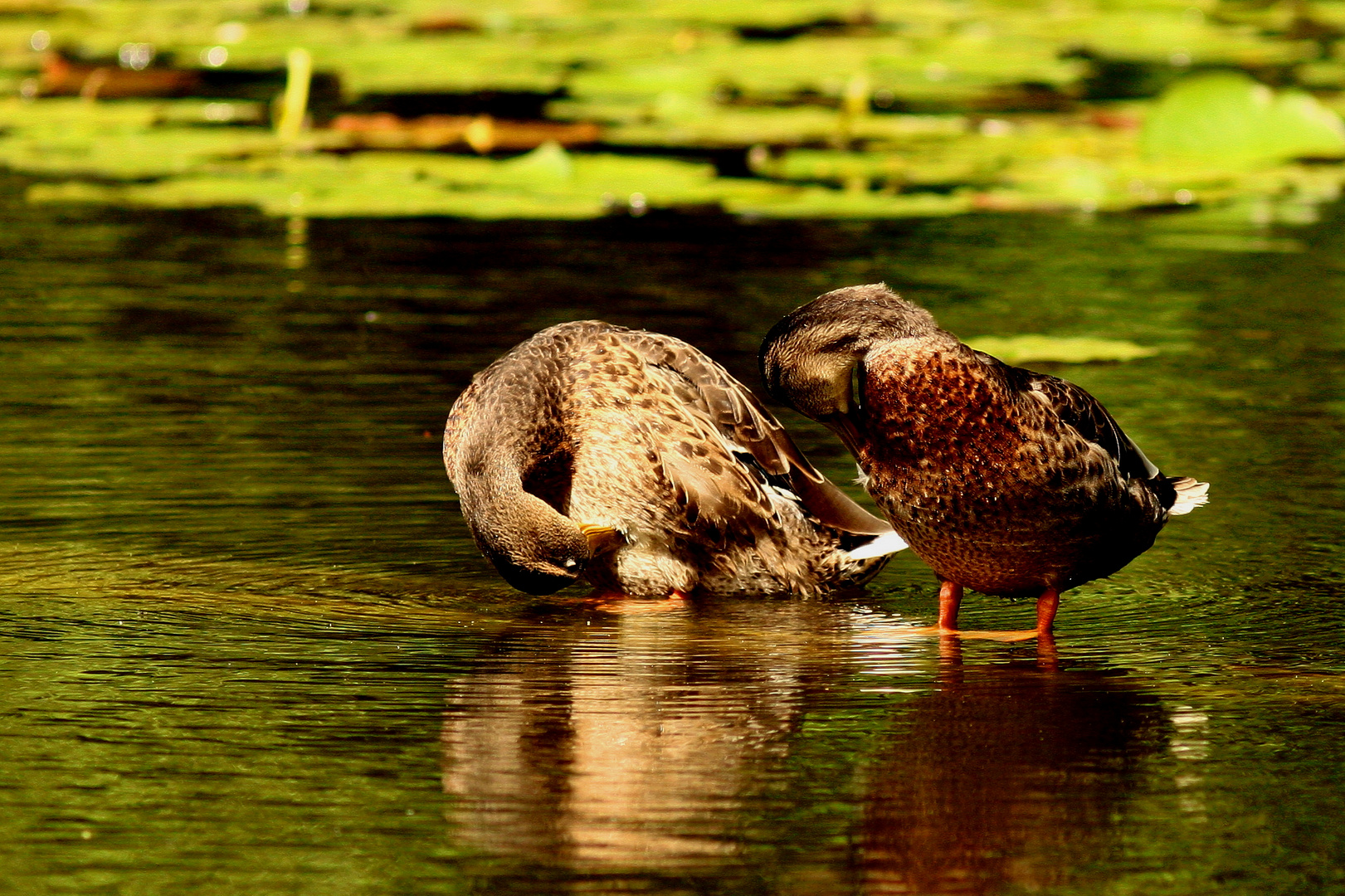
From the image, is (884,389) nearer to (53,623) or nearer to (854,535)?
(854,535)

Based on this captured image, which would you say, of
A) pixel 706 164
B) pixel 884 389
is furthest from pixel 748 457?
pixel 706 164

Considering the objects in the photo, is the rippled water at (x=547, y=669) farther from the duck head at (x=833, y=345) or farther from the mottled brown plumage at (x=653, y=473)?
the duck head at (x=833, y=345)

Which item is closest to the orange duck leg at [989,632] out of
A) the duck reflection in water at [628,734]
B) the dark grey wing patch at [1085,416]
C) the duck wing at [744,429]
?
the duck reflection in water at [628,734]

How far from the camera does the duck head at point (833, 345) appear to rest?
17.9 feet

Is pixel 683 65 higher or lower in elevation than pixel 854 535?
higher

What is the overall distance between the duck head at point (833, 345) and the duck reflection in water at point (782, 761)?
673 millimetres

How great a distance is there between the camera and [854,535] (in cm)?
704

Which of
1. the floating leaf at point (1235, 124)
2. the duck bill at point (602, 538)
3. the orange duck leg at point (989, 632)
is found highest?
the floating leaf at point (1235, 124)

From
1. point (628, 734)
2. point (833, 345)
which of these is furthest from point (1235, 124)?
point (628, 734)

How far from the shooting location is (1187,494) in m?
6.56

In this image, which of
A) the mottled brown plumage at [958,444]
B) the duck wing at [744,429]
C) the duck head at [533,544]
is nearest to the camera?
the mottled brown plumage at [958,444]

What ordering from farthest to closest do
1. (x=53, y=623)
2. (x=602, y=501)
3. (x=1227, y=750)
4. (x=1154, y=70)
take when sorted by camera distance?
(x=1154, y=70) < (x=602, y=501) < (x=53, y=623) < (x=1227, y=750)

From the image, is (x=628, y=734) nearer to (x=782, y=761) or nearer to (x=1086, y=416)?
(x=782, y=761)

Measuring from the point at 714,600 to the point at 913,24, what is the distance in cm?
1529
